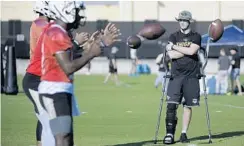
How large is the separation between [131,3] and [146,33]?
47.2 meters

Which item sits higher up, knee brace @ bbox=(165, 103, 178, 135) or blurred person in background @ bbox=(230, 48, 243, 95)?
knee brace @ bbox=(165, 103, 178, 135)

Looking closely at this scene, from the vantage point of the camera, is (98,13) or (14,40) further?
(98,13)

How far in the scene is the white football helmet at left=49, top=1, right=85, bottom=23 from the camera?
7855 millimetres

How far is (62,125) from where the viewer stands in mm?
7820

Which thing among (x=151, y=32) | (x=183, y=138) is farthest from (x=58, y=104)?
(x=183, y=138)

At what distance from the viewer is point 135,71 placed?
1826 inches

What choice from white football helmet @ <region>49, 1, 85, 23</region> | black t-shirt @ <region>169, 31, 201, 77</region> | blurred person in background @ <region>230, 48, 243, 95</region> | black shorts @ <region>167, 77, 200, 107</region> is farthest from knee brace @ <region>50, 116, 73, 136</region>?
blurred person in background @ <region>230, 48, 243, 95</region>

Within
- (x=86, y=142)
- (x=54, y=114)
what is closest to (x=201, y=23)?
(x=86, y=142)

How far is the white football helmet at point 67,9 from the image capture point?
786 centimetres

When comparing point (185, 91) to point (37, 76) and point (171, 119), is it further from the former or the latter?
point (37, 76)

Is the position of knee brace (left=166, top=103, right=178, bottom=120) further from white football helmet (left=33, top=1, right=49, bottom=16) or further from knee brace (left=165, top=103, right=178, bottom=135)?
white football helmet (left=33, top=1, right=49, bottom=16)

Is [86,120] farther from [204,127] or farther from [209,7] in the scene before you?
[209,7]

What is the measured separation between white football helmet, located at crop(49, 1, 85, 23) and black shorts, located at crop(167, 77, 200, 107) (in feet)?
17.3

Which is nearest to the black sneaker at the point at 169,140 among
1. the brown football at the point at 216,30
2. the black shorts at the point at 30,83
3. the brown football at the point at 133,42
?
the brown football at the point at 133,42
